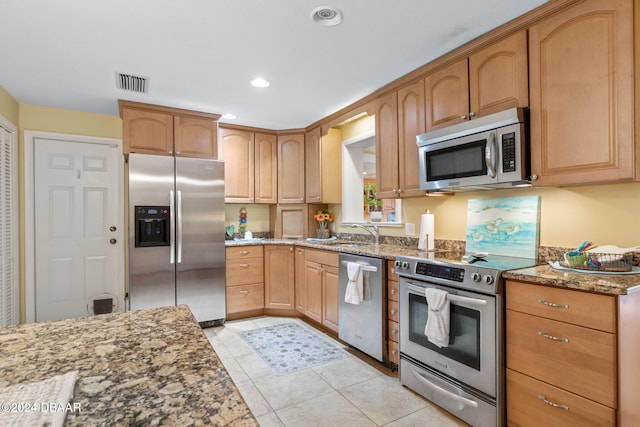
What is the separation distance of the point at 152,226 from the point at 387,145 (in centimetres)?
241

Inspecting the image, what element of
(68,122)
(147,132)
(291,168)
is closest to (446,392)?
(291,168)

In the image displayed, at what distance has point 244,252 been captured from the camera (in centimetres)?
385

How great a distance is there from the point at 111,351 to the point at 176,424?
42 cm

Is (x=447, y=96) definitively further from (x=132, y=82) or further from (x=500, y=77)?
(x=132, y=82)

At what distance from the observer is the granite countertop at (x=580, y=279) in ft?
4.55

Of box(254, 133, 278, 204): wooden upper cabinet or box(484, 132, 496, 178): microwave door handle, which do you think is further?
box(254, 133, 278, 204): wooden upper cabinet

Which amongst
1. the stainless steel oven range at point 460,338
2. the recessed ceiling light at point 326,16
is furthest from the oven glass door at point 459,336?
the recessed ceiling light at point 326,16

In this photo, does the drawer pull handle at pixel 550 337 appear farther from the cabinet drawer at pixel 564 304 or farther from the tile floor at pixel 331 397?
the tile floor at pixel 331 397

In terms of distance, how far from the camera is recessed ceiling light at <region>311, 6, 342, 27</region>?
1.89 meters

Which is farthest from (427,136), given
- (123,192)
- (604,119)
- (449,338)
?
(123,192)

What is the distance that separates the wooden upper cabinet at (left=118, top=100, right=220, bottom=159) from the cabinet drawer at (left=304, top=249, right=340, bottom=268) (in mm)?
1501

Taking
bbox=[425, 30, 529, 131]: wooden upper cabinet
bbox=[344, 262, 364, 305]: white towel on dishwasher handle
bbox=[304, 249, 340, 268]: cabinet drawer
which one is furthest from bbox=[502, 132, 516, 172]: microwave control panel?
bbox=[304, 249, 340, 268]: cabinet drawer

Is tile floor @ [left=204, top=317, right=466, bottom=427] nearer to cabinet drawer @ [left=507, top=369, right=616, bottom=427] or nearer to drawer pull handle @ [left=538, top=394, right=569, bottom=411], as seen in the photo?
cabinet drawer @ [left=507, top=369, right=616, bottom=427]

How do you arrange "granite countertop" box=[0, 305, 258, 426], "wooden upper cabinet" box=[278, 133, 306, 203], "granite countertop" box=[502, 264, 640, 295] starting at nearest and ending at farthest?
"granite countertop" box=[0, 305, 258, 426] → "granite countertop" box=[502, 264, 640, 295] → "wooden upper cabinet" box=[278, 133, 306, 203]
